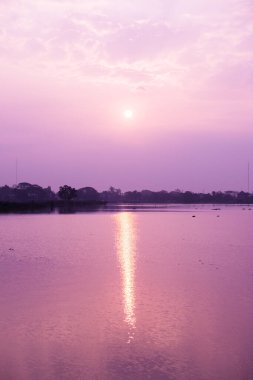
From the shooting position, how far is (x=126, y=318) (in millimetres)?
14102

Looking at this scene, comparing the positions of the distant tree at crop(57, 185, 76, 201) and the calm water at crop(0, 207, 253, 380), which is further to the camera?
the distant tree at crop(57, 185, 76, 201)

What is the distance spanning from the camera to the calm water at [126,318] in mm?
10289

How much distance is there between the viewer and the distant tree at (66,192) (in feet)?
582

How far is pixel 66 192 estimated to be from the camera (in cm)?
17788

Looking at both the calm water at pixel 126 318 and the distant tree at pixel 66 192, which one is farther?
the distant tree at pixel 66 192

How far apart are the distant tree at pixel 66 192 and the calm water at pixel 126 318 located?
150 metres

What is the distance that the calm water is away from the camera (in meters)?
10.3

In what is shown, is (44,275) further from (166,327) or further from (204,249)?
(204,249)

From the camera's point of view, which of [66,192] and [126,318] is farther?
[66,192]

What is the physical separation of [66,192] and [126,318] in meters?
165

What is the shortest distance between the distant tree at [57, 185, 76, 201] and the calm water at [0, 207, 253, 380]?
150065 millimetres

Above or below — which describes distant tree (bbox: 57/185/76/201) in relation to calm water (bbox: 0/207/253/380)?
above

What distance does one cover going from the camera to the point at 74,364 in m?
10.4

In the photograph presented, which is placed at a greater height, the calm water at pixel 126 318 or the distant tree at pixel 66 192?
the distant tree at pixel 66 192
